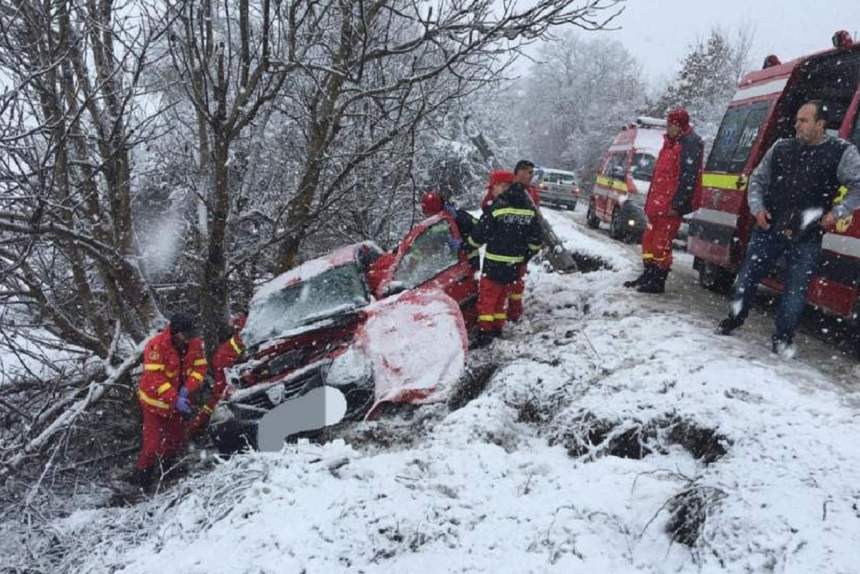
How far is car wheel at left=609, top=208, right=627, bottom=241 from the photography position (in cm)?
1225

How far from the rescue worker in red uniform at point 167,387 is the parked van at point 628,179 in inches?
333

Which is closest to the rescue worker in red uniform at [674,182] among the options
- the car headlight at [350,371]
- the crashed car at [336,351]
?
the crashed car at [336,351]

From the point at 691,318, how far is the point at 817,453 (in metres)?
2.60

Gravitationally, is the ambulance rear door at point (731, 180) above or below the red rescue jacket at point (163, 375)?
above

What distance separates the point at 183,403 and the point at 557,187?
19.6m

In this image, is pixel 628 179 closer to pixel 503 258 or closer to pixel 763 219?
pixel 503 258

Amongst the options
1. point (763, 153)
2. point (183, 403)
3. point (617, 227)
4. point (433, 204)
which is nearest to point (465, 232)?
point (433, 204)

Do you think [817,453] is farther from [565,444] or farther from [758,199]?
[758,199]

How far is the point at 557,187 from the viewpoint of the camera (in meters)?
23.1

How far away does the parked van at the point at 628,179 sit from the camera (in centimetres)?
1195

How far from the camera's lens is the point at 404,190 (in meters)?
12.6

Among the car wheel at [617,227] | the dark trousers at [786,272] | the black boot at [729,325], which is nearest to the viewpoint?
the dark trousers at [786,272]

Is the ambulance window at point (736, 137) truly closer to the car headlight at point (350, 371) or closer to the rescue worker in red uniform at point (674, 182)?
the rescue worker in red uniform at point (674, 182)

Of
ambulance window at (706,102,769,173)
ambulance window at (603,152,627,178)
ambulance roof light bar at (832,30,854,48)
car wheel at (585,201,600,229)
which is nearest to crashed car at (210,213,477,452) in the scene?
ambulance window at (706,102,769,173)
